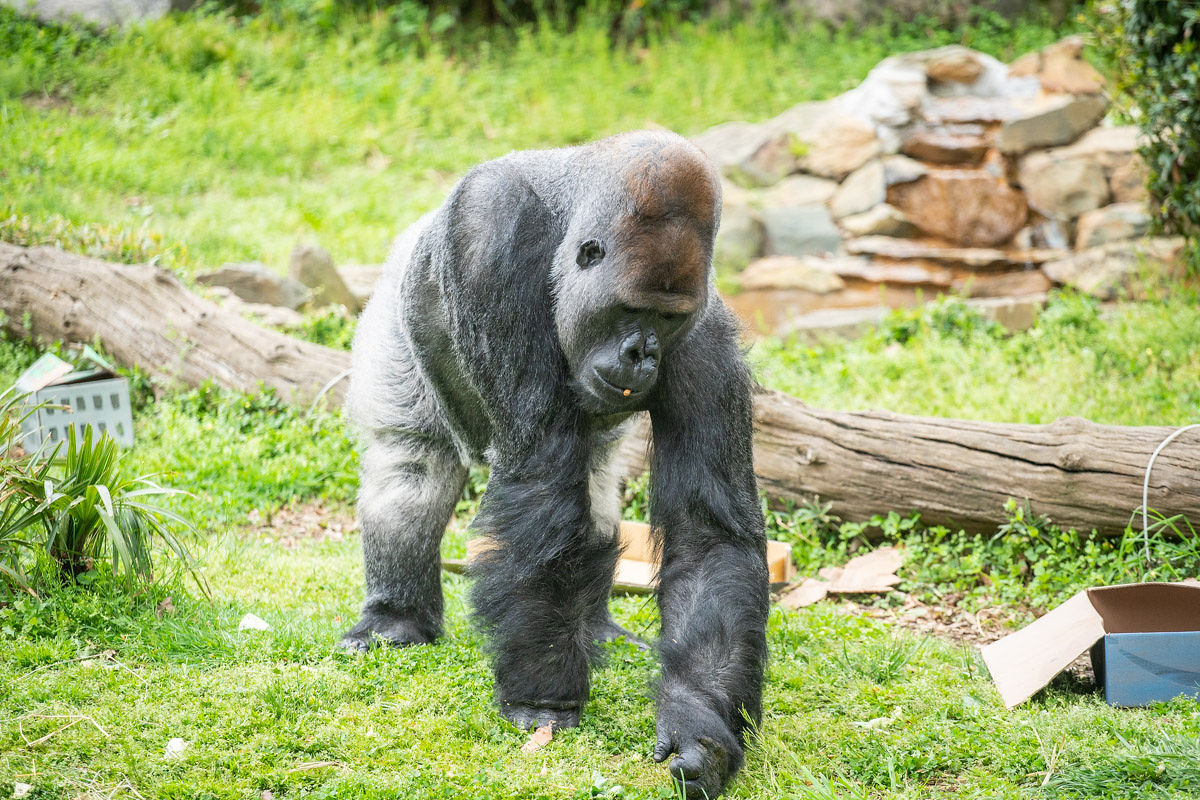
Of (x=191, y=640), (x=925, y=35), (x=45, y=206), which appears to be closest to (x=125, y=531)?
(x=191, y=640)

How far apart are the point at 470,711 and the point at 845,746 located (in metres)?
1.11

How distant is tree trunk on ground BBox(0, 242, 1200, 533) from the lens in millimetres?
4344

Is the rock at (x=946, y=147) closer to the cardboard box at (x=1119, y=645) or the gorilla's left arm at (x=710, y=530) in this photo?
the cardboard box at (x=1119, y=645)

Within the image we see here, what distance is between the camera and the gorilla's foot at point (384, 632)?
3766mm

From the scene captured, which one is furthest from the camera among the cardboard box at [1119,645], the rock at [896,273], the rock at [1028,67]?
the rock at [1028,67]

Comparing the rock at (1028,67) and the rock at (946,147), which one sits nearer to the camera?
the rock at (946,147)

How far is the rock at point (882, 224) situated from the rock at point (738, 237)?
0.82 m

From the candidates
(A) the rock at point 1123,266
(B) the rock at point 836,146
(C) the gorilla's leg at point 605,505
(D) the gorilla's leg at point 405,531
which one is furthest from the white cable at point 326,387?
(B) the rock at point 836,146

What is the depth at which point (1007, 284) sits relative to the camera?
29.4 ft

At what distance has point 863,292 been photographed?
916 cm

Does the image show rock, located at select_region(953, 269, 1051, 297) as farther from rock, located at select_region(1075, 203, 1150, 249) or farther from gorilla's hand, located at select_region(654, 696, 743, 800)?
gorilla's hand, located at select_region(654, 696, 743, 800)

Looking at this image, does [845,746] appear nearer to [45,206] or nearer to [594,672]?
[594,672]

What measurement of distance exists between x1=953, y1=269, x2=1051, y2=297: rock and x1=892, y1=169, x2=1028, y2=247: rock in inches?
23.5

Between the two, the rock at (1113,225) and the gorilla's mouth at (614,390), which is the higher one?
the gorilla's mouth at (614,390)
